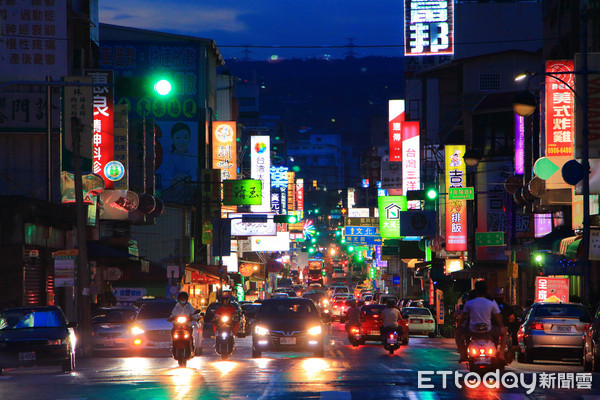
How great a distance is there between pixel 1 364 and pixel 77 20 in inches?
1031

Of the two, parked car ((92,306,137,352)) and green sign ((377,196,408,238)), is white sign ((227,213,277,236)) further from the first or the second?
parked car ((92,306,137,352))

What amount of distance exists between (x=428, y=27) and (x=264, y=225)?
2232 centimetres

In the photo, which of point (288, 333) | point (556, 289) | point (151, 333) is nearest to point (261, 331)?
point (288, 333)

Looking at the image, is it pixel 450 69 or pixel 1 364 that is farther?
pixel 450 69

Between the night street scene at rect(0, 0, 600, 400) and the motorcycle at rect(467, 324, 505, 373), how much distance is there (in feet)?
0.14

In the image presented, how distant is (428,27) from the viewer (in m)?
86.1

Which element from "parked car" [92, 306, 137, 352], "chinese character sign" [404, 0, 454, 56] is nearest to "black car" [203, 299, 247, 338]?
"parked car" [92, 306, 137, 352]

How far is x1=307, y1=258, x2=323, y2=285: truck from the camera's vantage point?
140 m

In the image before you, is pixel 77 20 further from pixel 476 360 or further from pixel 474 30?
pixel 474 30

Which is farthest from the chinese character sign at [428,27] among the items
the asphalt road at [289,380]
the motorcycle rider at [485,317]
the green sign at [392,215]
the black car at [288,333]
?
the motorcycle rider at [485,317]

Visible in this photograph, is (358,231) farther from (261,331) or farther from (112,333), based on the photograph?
(261,331)

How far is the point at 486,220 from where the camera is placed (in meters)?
59.5

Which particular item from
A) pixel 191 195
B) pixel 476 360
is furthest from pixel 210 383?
pixel 191 195

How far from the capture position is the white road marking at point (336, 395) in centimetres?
1491
